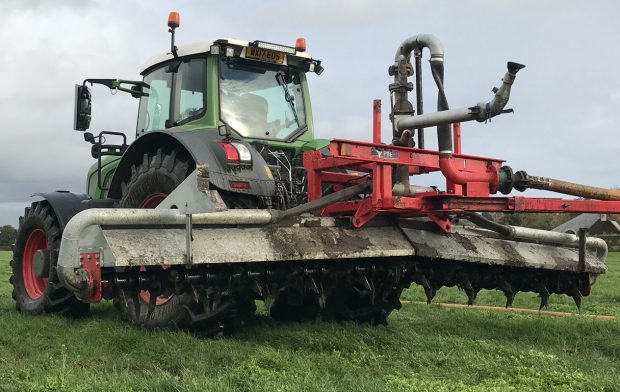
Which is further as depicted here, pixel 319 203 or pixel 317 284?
pixel 317 284

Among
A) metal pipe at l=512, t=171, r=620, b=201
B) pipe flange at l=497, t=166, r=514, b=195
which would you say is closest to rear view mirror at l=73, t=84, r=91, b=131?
pipe flange at l=497, t=166, r=514, b=195

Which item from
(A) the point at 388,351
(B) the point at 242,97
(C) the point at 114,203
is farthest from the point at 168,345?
(B) the point at 242,97

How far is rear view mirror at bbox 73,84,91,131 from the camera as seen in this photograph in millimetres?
6477

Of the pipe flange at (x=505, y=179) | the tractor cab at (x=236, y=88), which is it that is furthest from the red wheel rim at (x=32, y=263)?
the pipe flange at (x=505, y=179)

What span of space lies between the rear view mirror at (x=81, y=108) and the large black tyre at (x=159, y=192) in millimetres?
1399

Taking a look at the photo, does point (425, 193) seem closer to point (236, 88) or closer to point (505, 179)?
point (505, 179)

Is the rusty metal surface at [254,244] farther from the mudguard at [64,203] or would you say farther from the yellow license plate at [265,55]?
the mudguard at [64,203]

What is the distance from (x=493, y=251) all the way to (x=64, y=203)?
12.8 ft

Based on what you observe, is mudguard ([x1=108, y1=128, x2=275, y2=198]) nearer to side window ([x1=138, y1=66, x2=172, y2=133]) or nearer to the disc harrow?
the disc harrow

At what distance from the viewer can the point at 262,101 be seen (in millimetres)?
5910

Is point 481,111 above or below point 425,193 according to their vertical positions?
above

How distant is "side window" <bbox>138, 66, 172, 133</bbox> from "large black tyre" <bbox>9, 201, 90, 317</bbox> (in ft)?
4.13

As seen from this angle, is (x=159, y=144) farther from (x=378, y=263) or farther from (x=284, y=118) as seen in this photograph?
(x=378, y=263)

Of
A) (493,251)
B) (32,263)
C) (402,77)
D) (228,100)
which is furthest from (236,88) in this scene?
(32,263)
